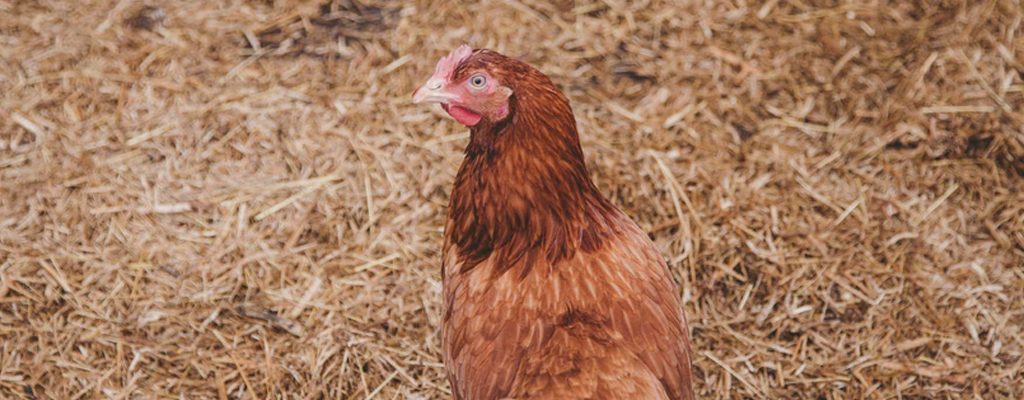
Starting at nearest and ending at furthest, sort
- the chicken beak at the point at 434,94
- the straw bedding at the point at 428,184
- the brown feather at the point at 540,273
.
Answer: the brown feather at the point at 540,273
the chicken beak at the point at 434,94
the straw bedding at the point at 428,184

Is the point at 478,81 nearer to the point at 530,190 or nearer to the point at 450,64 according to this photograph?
the point at 450,64

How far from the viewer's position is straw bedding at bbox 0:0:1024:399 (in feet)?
9.55

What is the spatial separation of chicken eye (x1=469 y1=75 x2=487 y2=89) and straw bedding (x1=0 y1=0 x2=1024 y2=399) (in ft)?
4.07

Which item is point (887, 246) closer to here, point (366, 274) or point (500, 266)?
point (500, 266)

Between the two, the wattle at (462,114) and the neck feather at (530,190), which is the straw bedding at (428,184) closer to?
the neck feather at (530,190)

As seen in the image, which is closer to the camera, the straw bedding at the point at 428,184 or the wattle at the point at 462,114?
the wattle at the point at 462,114

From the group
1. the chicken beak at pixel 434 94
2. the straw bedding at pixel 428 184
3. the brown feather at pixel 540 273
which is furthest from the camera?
the straw bedding at pixel 428 184

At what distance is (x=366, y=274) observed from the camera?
315cm

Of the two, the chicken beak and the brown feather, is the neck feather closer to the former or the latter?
the brown feather

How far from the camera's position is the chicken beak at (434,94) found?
206 cm

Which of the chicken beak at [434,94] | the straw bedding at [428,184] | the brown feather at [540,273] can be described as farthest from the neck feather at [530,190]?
the straw bedding at [428,184]

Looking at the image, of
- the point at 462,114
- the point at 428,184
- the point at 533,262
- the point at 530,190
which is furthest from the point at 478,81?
the point at 428,184

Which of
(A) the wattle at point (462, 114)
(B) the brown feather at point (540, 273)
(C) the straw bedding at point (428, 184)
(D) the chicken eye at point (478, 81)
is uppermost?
(D) the chicken eye at point (478, 81)

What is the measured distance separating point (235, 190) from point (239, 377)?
33.5 inches
